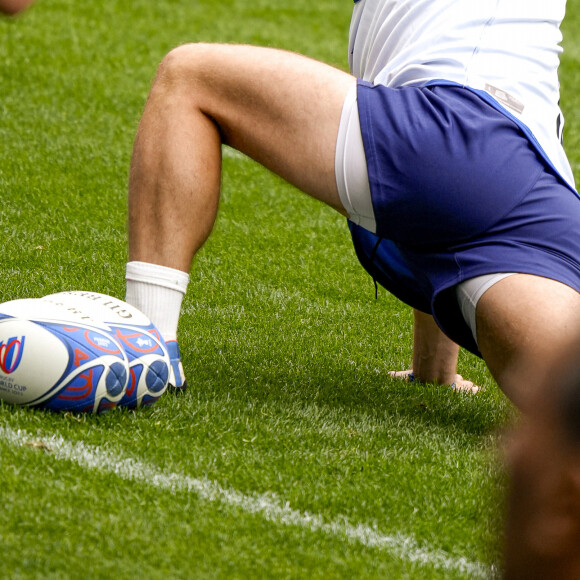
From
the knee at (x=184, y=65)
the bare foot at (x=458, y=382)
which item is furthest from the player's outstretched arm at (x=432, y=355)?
the knee at (x=184, y=65)

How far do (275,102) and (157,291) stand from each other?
604 mm

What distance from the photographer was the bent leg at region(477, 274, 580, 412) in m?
2.55

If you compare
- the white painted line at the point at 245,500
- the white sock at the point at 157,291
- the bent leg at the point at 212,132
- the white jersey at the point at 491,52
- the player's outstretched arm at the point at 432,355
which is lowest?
the player's outstretched arm at the point at 432,355

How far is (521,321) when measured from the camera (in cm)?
260

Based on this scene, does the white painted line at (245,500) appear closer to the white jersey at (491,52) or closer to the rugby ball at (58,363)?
the rugby ball at (58,363)

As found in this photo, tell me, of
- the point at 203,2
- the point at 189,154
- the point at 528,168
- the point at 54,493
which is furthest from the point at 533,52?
the point at 203,2

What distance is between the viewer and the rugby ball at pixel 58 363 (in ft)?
8.82

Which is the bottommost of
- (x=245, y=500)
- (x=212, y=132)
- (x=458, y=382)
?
(x=458, y=382)

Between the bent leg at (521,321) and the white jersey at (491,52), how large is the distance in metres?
0.39

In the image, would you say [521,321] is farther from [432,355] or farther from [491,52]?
[432,355]

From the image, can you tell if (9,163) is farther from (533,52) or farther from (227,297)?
(533,52)

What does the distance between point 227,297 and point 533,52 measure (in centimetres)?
168

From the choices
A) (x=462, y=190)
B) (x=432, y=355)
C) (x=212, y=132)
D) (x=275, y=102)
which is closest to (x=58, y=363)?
(x=212, y=132)

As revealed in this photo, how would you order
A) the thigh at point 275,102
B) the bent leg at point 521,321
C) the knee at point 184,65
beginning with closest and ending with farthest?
the bent leg at point 521,321 → the thigh at point 275,102 → the knee at point 184,65
